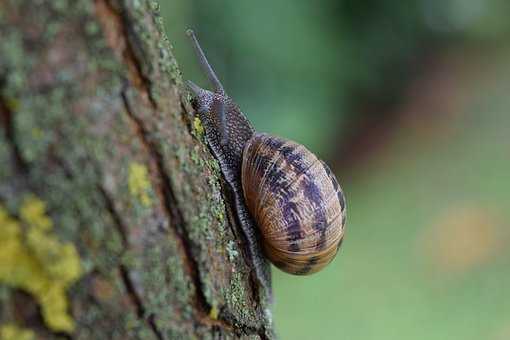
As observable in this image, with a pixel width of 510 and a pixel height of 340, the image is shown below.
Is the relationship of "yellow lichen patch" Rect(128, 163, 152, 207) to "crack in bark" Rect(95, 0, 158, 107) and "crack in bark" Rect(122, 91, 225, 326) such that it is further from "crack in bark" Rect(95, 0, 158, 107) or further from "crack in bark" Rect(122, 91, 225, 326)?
"crack in bark" Rect(95, 0, 158, 107)

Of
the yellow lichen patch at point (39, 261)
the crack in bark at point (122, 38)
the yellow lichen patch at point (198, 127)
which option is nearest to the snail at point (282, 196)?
the yellow lichen patch at point (198, 127)

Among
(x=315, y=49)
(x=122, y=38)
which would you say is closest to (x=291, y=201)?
(x=122, y=38)

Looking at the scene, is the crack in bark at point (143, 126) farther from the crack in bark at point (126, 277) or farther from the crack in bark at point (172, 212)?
the crack in bark at point (126, 277)

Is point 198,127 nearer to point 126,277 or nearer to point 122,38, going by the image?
point 122,38

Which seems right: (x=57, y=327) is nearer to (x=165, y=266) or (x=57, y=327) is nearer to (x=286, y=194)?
(x=165, y=266)

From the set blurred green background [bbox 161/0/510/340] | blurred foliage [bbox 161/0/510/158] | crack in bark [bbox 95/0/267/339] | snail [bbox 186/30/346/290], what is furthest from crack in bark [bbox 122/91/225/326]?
blurred foliage [bbox 161/0/510/158]

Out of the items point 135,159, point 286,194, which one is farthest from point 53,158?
point 286,194
